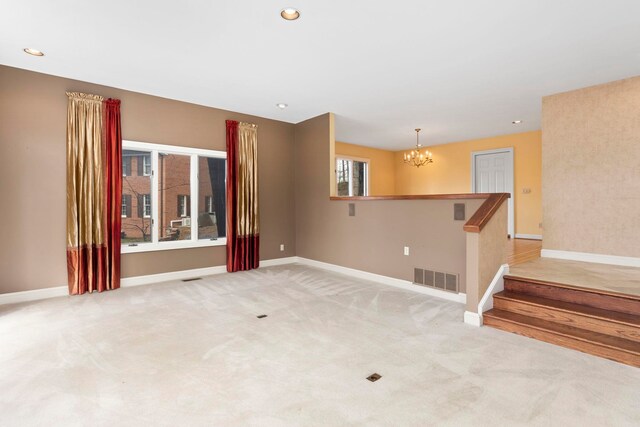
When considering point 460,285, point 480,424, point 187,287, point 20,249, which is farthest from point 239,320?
point 20,249

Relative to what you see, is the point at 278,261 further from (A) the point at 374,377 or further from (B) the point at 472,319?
(A) the point at 374,377

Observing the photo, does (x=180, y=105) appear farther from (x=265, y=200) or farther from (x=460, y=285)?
(x=460, y=285)

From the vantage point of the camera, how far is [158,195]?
15.6ft

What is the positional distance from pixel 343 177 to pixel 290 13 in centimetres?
598

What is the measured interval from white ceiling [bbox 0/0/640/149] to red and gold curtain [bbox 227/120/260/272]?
70 centimetres

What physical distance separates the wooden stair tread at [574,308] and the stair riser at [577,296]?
0.13 ft

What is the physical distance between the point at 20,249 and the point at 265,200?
11.2 ft

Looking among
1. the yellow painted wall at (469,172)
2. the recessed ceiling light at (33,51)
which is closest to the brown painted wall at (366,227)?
the recessed ceiling light at (33,51)

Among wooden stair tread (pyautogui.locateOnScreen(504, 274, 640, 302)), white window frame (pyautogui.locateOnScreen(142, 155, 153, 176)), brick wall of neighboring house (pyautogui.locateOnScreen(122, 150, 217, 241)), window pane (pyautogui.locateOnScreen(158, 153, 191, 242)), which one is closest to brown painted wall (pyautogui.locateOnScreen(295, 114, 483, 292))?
wooden stair tread (pyautogui.locateOnScreen(504, 274, 640, 302))

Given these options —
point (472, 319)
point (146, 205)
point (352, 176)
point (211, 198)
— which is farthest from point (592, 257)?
point (146, 205)

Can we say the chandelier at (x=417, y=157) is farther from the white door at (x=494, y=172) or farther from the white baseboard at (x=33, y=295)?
the white baseboard at (x=33, y=295)

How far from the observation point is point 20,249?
378 centimetres

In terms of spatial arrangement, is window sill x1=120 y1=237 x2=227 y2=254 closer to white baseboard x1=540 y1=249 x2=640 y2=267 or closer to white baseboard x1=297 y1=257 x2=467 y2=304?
white baseboard x1=297 y1=257 x2=467 y2=304

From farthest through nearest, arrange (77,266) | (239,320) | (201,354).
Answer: (77,266), (239,320), (201,354)
